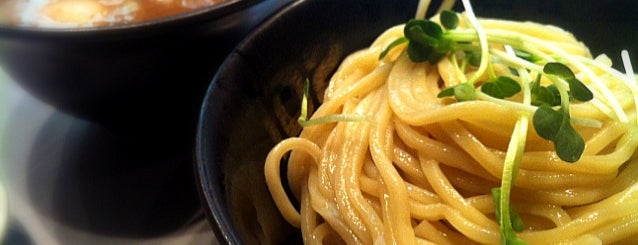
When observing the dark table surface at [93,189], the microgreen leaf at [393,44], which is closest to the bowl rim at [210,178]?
the microgreen leaf at [393,44]

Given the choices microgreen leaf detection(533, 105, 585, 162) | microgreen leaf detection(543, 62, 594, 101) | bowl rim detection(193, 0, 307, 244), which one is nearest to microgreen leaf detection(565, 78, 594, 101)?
microgreen leaf detection(543, 62, 594, 101)

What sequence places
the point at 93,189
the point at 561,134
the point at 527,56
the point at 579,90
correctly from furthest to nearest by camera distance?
the point at 93,189 → the point at 527,56 → the point at 579,90 → the point at 561,134

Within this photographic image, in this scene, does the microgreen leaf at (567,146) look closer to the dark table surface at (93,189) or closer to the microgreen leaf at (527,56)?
the microgreen leaf at (527,56)

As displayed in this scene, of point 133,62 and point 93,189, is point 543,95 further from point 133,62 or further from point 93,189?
point 93,189

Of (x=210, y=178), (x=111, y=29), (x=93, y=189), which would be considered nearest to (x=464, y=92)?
(x=210, y=178)

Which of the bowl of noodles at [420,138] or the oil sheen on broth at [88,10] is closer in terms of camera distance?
the bowl of noodles at [420,138]

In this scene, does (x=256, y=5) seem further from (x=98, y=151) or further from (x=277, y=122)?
(x=98, y=151)
